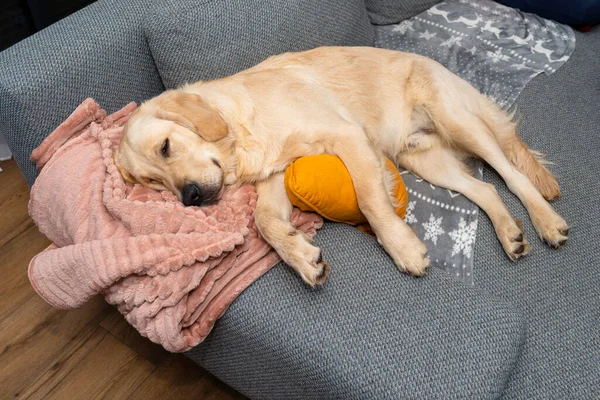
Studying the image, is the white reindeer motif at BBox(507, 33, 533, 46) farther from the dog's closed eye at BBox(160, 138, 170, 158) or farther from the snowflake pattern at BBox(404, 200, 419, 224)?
the dog's closed eye at BBox(160, 138, 170, 158)

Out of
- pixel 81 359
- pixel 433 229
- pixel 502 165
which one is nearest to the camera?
pixel 433 229

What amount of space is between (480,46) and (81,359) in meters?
2.59

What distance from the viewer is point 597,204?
2.05 meters

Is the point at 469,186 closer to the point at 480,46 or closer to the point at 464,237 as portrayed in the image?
the point at 464,237

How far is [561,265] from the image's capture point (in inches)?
74.7

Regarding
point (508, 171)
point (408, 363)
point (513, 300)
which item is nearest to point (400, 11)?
point (508, 171)

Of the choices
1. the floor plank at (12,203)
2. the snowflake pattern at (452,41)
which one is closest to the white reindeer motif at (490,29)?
the snowflake pattern at (452,41)

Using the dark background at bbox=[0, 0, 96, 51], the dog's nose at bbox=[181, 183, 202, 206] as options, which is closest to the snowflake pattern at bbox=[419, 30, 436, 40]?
the dog's nose at bbox=[181, 183, 202, 206]

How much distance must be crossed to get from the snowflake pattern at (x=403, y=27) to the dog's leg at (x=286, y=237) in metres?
1.48

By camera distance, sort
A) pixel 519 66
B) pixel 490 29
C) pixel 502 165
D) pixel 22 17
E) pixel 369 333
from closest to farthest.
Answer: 1. pixel 369 333
2. pixel 502 165
3. pixel 519 66
4. pixel 490 29
5. pixel 22 17

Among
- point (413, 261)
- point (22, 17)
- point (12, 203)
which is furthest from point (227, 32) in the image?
→ point (22, 17)

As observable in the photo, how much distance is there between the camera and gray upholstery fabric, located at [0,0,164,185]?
1.94 metres

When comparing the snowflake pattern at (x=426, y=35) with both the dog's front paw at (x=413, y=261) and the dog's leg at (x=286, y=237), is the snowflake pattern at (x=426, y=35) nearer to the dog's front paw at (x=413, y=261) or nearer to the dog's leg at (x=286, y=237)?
the dog's leg at (x=286, y=237)

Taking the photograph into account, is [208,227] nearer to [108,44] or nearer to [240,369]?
[240,369]
